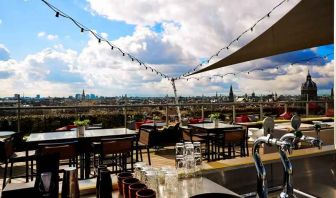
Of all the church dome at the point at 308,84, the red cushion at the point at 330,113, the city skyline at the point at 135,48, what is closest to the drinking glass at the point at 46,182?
the city skyline at the point at 135,48

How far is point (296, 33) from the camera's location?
5840 mm

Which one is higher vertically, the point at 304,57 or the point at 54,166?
the point at 304,57

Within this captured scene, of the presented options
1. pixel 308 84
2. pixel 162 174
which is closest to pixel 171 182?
pixel 162 174

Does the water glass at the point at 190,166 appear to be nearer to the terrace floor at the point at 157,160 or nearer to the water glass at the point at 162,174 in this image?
the water glass at the point at 162,174

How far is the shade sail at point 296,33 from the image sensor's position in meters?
4.85

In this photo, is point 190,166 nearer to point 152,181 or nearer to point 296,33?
point 152,181

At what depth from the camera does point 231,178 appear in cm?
175

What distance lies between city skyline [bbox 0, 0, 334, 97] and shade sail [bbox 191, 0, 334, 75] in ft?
0.57

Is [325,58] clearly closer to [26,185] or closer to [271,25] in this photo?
[271,25]

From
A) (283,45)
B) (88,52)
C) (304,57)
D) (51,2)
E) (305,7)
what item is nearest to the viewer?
(305,7)

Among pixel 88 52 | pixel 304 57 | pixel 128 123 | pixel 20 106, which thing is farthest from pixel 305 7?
pixel 88 52

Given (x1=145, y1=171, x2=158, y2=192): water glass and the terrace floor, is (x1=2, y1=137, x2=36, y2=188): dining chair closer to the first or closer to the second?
the terrace floor

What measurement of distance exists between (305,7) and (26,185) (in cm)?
494

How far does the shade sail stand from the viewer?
4852mm
